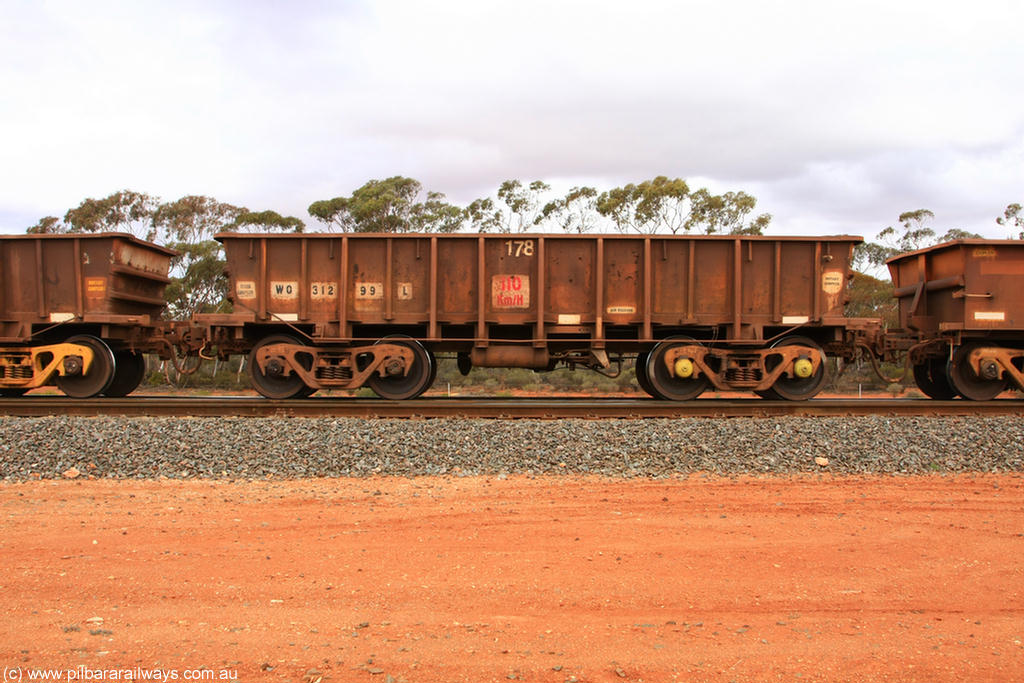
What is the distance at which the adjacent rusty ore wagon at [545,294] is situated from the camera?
35.0 ft

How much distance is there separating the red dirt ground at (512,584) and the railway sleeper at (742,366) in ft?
14.3

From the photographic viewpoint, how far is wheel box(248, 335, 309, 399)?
10523 millimetres

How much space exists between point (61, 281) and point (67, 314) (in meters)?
0.60

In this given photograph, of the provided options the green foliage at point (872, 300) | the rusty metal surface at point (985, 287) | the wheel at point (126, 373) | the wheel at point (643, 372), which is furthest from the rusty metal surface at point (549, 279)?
the green foliage at point (872, 300)

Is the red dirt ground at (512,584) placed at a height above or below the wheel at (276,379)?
below

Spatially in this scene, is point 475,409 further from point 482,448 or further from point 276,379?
point 276,379

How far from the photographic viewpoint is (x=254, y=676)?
2873mm

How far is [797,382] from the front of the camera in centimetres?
1081

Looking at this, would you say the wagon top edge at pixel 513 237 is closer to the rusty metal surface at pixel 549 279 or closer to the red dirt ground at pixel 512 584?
the rusty metal surface at pixel 549 279

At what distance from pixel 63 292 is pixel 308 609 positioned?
9.80 metres

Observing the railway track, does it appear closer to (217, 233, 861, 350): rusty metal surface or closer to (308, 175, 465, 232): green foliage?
(217, 233, 861, 350): rusty metal surface

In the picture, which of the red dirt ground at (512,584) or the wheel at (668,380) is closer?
the red dirt ground at (512,584)

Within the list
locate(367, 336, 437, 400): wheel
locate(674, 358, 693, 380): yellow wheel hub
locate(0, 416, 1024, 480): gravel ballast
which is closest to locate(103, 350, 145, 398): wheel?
locate(0, 416, 1024, 480): gravel ballast

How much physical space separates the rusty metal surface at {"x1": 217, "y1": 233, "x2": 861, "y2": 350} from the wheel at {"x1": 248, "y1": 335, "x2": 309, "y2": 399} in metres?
0.49
